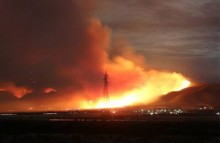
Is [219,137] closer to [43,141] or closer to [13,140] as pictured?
[43,141]

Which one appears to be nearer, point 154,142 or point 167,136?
point 154,142

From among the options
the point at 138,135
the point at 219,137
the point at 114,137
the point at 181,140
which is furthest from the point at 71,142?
the point at 219,137

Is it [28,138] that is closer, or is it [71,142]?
[71,142]

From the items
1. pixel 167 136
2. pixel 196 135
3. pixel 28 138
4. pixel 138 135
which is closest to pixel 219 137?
pixel 196 135

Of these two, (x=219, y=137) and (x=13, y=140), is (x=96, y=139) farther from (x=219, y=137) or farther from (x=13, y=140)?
(x=219, y=137)

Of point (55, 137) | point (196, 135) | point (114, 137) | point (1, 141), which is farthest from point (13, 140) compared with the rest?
point (196, 135)

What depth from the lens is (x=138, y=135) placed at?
6200cm

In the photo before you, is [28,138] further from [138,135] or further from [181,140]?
[181,140]

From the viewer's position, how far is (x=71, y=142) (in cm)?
5741

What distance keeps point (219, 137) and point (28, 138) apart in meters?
27.8

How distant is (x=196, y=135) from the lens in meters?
60.7

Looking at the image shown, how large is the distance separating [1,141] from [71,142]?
1038cm

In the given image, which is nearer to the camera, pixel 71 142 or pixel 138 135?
pixel 71 142

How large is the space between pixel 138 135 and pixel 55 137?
41.0ft
